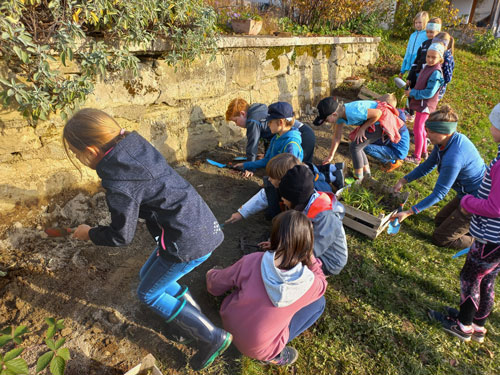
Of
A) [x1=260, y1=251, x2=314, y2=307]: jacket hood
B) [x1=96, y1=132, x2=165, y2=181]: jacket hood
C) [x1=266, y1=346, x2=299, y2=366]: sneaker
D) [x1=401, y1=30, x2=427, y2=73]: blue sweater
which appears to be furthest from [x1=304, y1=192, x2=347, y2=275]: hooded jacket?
[x1=401, y1=30, x2=427, y2=73]: blue sweater

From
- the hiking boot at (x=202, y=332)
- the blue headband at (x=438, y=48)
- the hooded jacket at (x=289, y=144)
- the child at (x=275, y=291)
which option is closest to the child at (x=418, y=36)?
the blue headband at (x=438, y=48)

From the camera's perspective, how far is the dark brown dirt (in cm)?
242

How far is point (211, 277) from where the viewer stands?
2623 millimetres

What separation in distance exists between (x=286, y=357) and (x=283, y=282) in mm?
806

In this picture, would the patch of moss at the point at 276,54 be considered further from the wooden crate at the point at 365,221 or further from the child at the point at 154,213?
the child at the point at 154,213

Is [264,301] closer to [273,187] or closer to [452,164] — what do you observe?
[273,187]

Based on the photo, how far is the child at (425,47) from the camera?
5684 millimetres

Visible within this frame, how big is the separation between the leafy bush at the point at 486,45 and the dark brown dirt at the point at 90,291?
43.1ft

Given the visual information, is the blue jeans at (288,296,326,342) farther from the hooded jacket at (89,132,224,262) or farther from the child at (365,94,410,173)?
the child at (365,94,410,173)

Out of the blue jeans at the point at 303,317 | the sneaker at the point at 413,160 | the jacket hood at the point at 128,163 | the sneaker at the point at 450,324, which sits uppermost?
the jacket hood at the point at 128,163

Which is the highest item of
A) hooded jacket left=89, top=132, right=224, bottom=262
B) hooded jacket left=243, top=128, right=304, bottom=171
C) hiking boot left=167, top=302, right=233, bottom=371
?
hooded jacket left=89, top=132, right=224, bottom=262

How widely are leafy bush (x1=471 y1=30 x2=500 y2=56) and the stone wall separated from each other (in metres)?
8.37

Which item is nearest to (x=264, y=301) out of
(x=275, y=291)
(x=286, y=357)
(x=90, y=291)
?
(x=275, y=291)

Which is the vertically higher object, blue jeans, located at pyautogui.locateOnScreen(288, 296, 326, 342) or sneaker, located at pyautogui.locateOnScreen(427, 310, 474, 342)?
blue jeans, located at pyautogui.locateOnScreen(288, 296, 326, 342)
